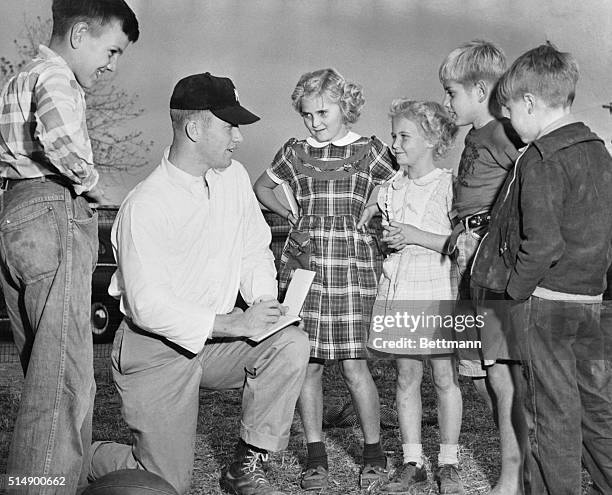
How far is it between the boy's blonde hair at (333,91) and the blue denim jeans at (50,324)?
1256 millimetres

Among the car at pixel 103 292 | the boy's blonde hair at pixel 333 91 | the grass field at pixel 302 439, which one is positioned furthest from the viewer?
the car at pixel 103 292

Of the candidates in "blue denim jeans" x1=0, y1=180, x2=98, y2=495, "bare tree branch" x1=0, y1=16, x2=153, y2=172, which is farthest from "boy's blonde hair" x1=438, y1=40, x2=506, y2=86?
"bare tree branch" x1=0, y1=16, x2=153, y2=172

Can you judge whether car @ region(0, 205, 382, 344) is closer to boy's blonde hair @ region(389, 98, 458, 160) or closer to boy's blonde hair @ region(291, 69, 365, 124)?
boy's blonde hair @ region(291, 69, 365, 124)

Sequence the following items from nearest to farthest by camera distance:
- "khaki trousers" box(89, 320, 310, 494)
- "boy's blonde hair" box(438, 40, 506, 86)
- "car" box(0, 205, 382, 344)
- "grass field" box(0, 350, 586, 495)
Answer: "khaki trousers" box(89, 320, 310, 494) → "boy's blonde hair" box(438, 40, 506, 86) → "grass field" box(0, 350, 586, 495) → "car" box(0, 205, 382, 344)

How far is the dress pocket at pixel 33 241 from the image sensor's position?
261 cm

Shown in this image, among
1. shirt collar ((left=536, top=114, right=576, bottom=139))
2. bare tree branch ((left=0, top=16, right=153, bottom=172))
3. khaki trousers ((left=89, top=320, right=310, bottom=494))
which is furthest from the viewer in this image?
bare tree branch ((left=0, top=16, right=153, bottom=172))

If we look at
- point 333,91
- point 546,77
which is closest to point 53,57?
point 333,91

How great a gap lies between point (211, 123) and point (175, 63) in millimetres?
1815

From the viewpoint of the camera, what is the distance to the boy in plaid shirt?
2.59 metres

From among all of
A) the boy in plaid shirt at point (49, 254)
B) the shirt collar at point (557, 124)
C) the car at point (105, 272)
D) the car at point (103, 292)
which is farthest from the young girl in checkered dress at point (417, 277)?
the car at point (103, 292)

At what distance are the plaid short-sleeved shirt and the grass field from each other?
47.7 inches

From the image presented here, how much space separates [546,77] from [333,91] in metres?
1.02

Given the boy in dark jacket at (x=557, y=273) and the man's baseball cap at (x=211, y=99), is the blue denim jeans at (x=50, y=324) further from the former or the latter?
the boy in dark jacket at (x=557, y=273)

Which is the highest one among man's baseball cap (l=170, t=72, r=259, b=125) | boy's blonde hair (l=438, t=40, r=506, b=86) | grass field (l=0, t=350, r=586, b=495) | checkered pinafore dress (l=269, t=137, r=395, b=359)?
boy's blonde hair (l=438, t=40, r=506, b=86)
